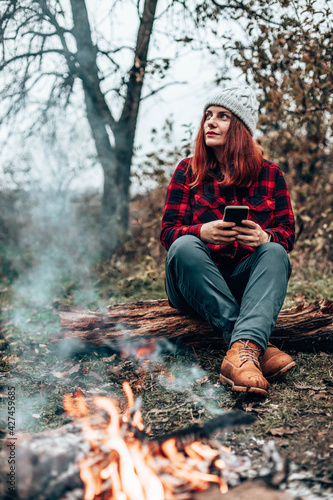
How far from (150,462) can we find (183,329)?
4.19 ft

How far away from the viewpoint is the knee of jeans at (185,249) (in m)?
2.28

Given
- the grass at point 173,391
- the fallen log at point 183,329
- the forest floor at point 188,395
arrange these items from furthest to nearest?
the fallen log at point 183,329 < the grass at point 173,391 < the forest floor at point 188,395

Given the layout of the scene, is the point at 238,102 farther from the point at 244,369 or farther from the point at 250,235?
the point at 244,369

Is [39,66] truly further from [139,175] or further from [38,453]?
[38,453]

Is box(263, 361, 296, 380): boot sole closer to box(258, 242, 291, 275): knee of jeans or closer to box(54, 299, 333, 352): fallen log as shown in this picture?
box(54, 299, 333, 352): fallen log

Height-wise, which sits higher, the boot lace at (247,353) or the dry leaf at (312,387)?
the boot lace at (247,353)

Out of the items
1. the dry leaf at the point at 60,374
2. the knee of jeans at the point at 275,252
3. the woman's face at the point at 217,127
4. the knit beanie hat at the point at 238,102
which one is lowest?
the dry leaf at the point at 60,374

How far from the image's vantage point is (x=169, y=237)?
→ 2.57 meters

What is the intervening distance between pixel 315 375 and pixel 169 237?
47.8 inches

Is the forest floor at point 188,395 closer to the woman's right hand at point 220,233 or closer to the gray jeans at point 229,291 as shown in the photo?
the gray jeans at point 229,291

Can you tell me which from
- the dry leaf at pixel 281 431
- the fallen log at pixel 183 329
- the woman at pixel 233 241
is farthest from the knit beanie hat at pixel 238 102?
the dry leaf at pixel 281 431

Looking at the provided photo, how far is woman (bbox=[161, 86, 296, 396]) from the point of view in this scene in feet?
6.93

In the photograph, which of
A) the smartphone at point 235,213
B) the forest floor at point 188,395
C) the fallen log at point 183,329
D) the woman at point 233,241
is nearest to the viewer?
the forest floor at point 188,395

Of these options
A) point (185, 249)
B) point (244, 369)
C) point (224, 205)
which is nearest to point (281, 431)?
point (244, 369)
